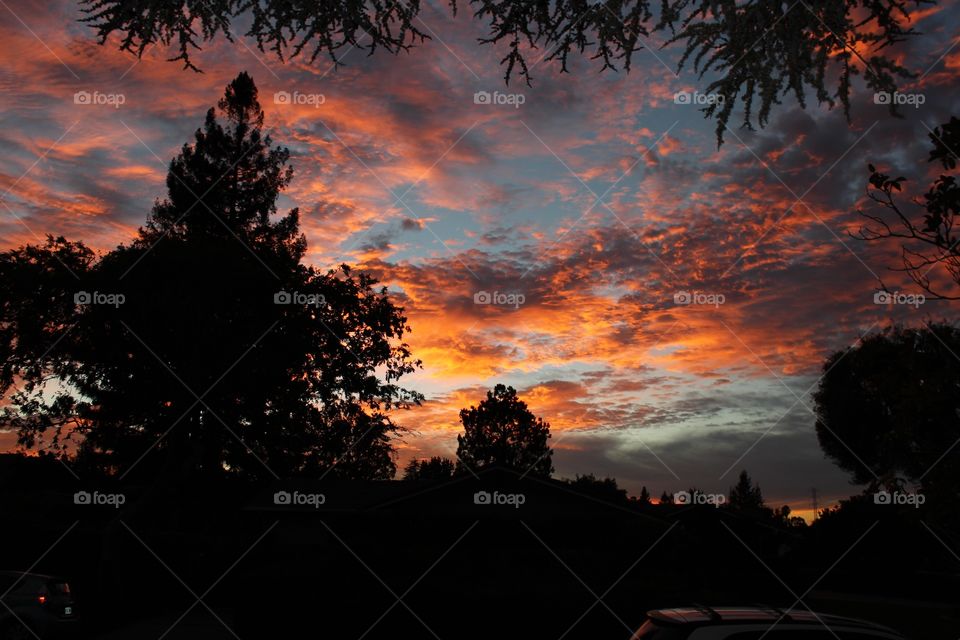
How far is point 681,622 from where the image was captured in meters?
6.78

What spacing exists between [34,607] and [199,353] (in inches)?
640

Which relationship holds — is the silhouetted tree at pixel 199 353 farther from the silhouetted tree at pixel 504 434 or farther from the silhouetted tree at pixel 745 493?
the silhouetted tree at pixel 745 493

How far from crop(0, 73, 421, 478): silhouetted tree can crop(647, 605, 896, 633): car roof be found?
27120 mm

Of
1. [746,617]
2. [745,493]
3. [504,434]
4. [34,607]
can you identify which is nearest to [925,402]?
[746,617]

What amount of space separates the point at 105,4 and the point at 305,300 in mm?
27242

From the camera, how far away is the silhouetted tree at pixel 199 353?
30875 millimetres

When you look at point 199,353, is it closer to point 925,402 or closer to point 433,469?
point 925,402

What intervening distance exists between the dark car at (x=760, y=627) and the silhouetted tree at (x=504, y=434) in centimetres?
7592

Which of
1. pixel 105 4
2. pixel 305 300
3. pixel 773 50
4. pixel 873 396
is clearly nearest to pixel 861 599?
pixel 873 396

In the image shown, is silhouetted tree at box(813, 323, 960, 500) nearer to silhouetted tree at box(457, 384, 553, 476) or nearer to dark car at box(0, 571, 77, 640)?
dark car at box(0, 571, 77, 640)

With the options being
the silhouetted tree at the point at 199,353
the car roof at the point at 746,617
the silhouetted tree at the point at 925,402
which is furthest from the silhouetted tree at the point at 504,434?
the car roof at the point at 746,617

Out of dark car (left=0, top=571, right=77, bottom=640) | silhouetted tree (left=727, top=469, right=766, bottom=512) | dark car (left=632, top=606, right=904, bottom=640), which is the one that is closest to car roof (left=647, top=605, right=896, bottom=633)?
dark car (left=632, top=606, right=904, bottom=640)

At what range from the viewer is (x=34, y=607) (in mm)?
16250

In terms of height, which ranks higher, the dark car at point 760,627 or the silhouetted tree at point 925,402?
the silhouetted tree at point 925,402
